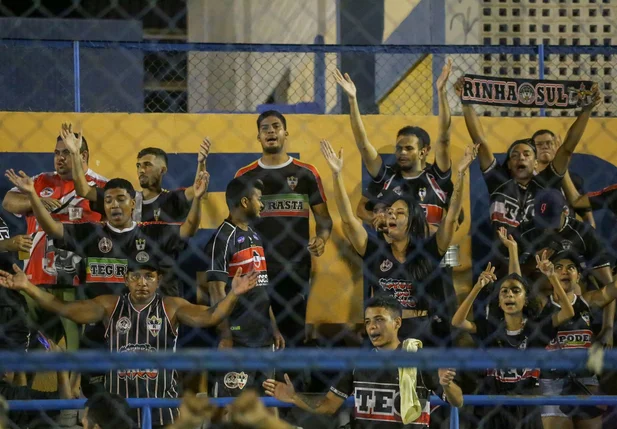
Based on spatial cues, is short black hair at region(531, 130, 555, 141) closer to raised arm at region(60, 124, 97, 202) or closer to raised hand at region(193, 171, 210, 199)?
raised hand at region(193, 171, 210, 199)

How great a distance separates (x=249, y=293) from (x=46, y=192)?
1362 millimetres

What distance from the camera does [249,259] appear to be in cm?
541

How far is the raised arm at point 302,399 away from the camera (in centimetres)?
468

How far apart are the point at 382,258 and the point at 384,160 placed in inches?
34.9

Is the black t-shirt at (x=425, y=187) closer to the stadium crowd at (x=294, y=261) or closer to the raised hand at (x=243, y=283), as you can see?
the stadium crowd at (x=294, y=261)

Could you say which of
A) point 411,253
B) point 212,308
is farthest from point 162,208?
point 411,253

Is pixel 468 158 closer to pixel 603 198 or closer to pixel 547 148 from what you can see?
pixel 547 148

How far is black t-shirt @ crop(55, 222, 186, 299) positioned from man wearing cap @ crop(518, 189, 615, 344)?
75.1 inches

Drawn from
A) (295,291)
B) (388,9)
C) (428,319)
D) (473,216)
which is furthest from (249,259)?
(388,9)

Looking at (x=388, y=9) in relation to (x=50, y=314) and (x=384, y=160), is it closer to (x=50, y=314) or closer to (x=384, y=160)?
(x=384, y=160)

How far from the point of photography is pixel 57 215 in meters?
5.76

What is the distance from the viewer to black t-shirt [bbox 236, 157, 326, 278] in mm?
5634

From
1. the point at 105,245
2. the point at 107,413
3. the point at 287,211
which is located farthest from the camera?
the point at 287,211

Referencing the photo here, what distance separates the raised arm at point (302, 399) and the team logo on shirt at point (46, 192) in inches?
73.4
